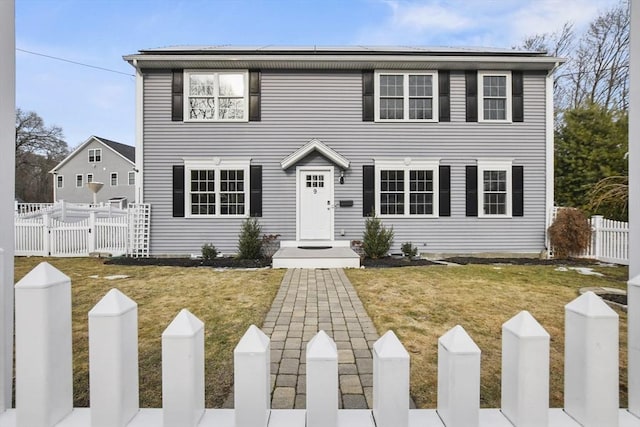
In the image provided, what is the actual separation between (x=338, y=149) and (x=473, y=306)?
270 inches

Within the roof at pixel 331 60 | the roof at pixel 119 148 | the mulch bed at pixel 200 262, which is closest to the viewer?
the mulch bed at pixel 200 262

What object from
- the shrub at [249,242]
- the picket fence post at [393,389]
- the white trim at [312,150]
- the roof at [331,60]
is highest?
the roof at [331,60]

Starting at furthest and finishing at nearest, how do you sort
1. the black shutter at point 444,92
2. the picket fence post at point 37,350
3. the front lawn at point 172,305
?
the black shutter at point 444,92, the front lawn at point 172,305, the picket fence post at point 37,350

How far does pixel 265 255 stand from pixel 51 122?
89.0ft

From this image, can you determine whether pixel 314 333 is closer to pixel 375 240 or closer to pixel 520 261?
pixel 375 240

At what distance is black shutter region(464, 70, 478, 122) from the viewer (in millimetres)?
10156

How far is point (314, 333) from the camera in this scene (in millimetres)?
3291

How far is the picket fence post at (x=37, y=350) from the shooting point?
0.78 metres

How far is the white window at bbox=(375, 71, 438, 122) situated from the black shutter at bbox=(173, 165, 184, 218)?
6.18 m

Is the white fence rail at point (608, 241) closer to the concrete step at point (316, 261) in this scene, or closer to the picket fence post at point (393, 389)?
the concrete step at point (316, 261)

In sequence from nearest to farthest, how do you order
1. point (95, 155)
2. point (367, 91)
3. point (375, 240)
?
1. point (375, 240)
2. point (367, 91)
3. point (95, 155)

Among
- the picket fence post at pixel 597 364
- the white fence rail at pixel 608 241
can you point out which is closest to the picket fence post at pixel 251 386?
the picket fence post at pixel 597 364

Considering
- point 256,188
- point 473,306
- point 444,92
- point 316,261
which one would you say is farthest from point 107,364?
point 444,92

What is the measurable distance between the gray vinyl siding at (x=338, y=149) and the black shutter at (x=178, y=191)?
208mm
